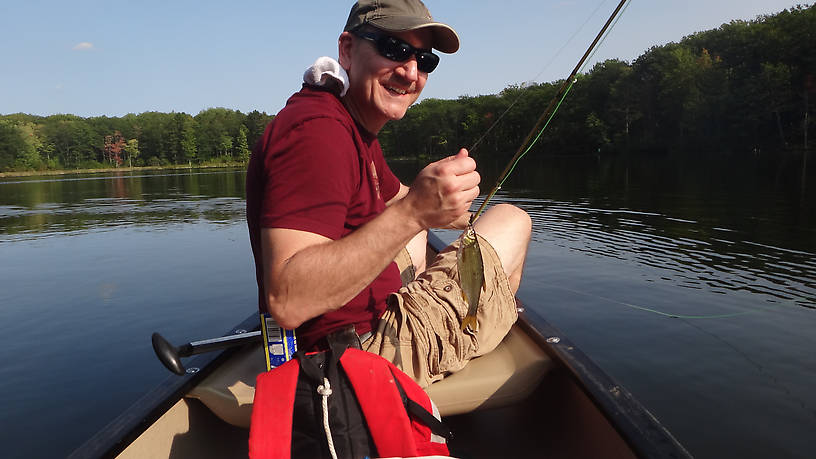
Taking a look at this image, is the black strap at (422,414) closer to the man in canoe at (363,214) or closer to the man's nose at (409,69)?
the man in canoe at (363,214)

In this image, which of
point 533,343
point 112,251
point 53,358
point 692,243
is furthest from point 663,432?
point 112,251

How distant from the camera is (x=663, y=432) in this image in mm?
1952

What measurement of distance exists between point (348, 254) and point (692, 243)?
1027 centimetres

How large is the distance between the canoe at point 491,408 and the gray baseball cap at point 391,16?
1.68 m

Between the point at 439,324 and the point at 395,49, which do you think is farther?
the point at 439,324

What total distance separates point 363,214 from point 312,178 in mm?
418

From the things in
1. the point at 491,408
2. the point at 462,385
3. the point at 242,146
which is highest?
the point at 242,146

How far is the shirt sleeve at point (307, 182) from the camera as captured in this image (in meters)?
1.66

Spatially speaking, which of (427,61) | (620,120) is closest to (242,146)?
(620,120)

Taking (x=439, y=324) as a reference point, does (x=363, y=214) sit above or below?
above

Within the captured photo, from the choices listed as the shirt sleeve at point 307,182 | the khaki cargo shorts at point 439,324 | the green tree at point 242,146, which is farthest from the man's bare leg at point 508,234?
the green tree at point 242,146

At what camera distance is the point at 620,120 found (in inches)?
2645

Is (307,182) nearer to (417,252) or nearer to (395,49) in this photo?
(395,49)

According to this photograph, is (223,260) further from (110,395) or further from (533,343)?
(533,343)
